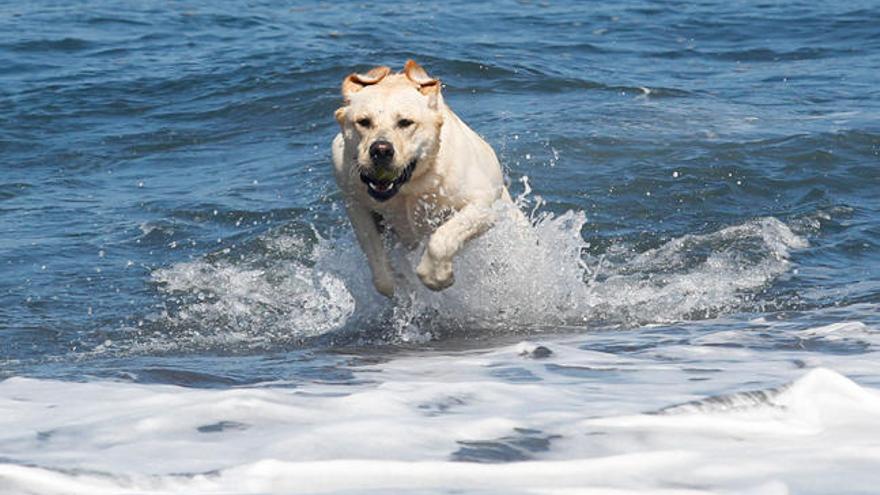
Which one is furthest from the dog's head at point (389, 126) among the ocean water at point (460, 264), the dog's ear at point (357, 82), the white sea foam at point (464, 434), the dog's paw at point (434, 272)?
the white sea foam at point (464, 434)

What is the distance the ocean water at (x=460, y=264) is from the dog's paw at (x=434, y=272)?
1.11 ft

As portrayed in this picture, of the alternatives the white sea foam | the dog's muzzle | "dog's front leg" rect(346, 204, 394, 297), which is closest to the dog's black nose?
the dog's muzzle

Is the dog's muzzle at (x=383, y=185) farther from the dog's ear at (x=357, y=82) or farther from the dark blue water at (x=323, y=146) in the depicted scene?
the dark blue water at (x=323, y=146)

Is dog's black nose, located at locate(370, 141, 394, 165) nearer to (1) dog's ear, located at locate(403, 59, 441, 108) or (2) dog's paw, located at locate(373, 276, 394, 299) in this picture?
(1) dog's ear, located at locate(403, 59, 441, 108)

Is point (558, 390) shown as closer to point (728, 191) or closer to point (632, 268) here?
point (632, 268)

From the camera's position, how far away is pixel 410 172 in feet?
22.8

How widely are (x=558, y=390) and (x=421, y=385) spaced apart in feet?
1.66

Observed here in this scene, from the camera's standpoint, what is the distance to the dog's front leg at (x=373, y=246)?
7.30 meters

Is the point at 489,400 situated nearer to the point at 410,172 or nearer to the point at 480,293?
the point at 410,172

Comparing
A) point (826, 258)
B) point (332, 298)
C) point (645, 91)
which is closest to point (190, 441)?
point (332, 298)

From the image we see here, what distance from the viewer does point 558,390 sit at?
5559mm

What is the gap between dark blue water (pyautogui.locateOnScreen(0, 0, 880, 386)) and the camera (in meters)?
8.10

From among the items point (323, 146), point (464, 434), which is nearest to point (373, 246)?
point (464, 434)

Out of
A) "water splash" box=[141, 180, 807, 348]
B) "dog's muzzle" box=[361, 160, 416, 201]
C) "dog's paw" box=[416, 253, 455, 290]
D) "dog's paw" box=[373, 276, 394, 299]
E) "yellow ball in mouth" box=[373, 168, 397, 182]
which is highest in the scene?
"yellow ball in mouth" box=[373, 168, 397, 182]
